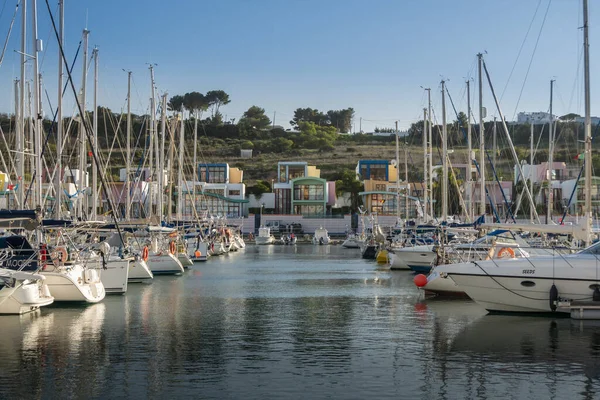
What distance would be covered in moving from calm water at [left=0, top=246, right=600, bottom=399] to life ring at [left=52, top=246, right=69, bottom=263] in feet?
5.94

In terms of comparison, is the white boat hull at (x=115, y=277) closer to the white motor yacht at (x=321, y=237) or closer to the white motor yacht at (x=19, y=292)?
the white motor yacht at (x=19, y=292)

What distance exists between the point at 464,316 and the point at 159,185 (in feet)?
108

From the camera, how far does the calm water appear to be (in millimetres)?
17594

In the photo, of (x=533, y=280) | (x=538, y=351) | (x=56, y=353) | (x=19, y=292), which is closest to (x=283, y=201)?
(x=19, y=292)

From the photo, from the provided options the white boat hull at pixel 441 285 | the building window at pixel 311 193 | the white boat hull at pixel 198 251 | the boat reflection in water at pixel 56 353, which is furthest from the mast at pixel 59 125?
the building window at pixel 311 193

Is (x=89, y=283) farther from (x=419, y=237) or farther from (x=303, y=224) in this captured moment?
(x=303, y=224)

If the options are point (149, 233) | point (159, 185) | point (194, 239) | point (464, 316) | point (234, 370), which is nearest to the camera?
point (234, 370)

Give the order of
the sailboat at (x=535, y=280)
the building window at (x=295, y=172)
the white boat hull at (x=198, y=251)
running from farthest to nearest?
the building window at (x=295, y=172)
the white boat hull at (x=198, y=251)
the sailboat at (x=535, y=280)

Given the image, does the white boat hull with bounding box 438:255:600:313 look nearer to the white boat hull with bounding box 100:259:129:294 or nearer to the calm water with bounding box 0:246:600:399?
the calm water with bounding box 0:246:600:399

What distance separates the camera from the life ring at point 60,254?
30.4 metres

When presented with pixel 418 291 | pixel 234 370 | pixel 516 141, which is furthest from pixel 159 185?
pixel 516 141

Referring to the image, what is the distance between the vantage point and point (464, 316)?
29297 millimetres

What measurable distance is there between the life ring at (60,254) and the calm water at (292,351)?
1.81 meters

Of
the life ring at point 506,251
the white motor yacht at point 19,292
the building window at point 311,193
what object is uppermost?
the building window at point 311,193
